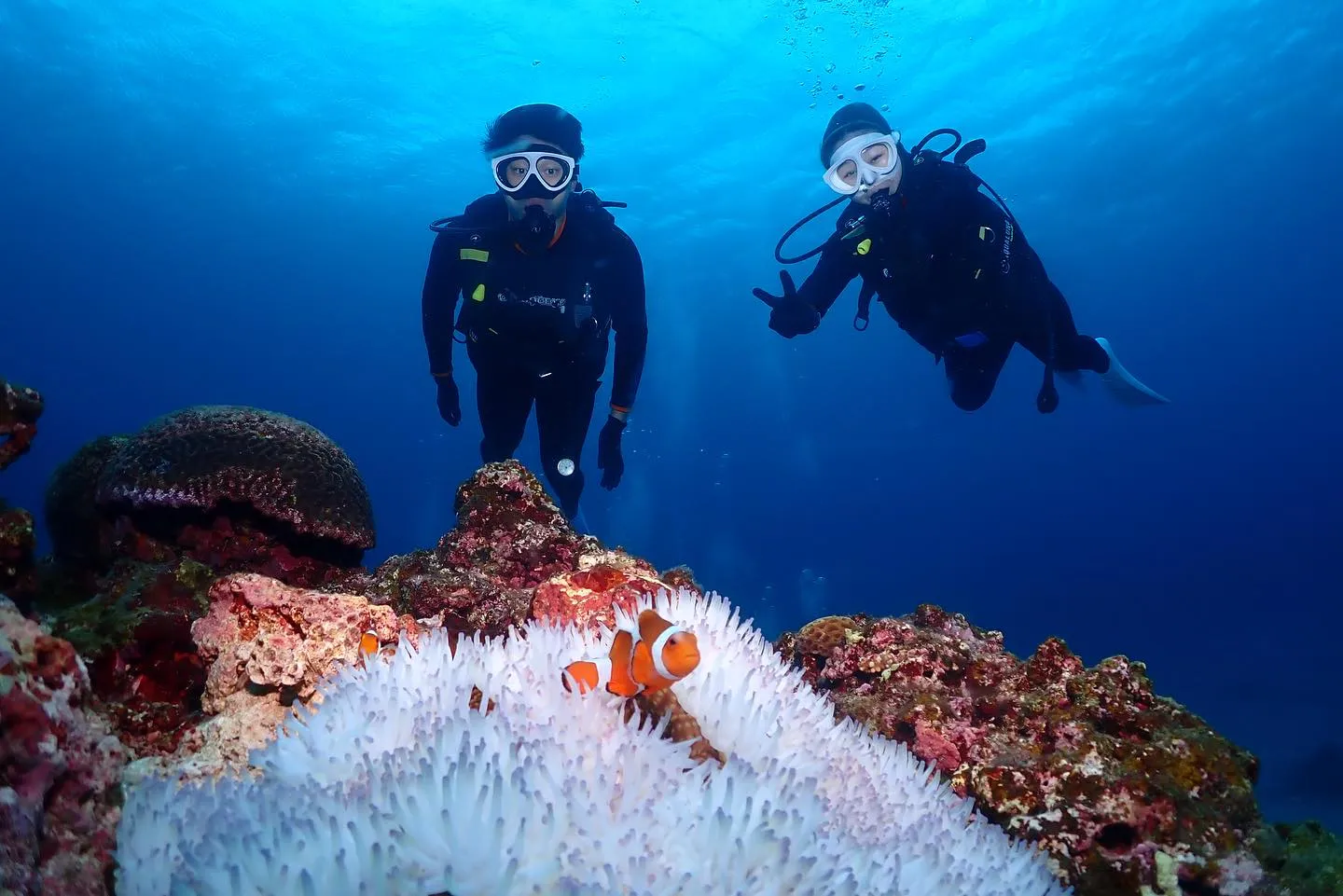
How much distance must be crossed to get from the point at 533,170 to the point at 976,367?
5.58 metres

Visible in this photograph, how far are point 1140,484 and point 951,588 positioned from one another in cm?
2210

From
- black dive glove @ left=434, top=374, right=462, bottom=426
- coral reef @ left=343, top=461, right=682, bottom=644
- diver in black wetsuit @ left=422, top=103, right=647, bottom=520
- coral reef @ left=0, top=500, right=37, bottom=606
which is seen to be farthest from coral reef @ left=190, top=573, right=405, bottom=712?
black dive glove @ left=434, top=374, right=462, bottom=426

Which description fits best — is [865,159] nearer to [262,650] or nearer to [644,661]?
[644,661]

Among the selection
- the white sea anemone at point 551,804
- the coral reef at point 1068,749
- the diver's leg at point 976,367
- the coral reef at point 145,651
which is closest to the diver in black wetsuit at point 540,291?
the diver's leg at point 976,367

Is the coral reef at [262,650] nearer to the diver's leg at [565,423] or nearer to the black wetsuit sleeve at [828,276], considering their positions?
the diver's leg at [565,423]

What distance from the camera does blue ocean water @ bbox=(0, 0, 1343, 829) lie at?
23.0 meters

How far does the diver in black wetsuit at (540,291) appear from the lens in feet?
23.1

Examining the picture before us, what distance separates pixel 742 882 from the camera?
1.29 m

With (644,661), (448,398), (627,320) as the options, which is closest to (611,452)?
(627,320)

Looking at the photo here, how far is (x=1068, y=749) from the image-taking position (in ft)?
8.57

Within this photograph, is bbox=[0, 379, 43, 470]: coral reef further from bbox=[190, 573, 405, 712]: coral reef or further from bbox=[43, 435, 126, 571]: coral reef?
bbox=[43, 435, 126, 571]: coral reef

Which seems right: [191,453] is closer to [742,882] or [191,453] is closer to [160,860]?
[160,860]

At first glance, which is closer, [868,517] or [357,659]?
[357,659]

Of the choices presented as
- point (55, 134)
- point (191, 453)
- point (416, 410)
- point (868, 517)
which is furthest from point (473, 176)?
point (868, 517)
